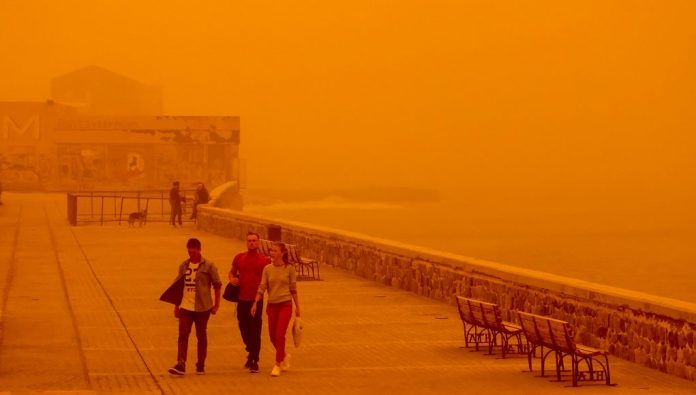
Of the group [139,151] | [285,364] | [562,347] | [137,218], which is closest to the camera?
[562,347]

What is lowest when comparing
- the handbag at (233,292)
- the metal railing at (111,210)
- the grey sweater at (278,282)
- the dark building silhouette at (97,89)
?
the metal railing at (111,210)

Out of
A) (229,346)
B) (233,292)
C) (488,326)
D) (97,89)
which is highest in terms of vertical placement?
(97,89)

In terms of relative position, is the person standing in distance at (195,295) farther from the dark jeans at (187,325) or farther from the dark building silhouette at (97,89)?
the dark building silhouette at (97,89)

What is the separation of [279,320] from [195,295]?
1048 millimetres

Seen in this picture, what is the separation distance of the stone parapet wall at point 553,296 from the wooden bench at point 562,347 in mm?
690

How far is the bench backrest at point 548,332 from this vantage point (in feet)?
49.5

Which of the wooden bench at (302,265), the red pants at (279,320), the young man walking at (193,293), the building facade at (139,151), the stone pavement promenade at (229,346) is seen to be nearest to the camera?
the stone pavement promenade at (229,346)

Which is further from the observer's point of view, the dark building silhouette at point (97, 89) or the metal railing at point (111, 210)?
the dark building silhouette at point (97, 89)

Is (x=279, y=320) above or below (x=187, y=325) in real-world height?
above

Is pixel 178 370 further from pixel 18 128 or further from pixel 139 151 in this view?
pixel 18 128

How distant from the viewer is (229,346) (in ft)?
61.5

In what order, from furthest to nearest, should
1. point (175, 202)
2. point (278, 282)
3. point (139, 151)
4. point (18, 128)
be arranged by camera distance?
point (18, 128) → point (139, 151) → point (175, 202) → point (278, 282)

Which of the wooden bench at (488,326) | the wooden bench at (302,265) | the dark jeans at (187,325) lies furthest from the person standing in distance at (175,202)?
the dark jeans at (187,325)

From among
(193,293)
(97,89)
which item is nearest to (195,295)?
(193,293)
